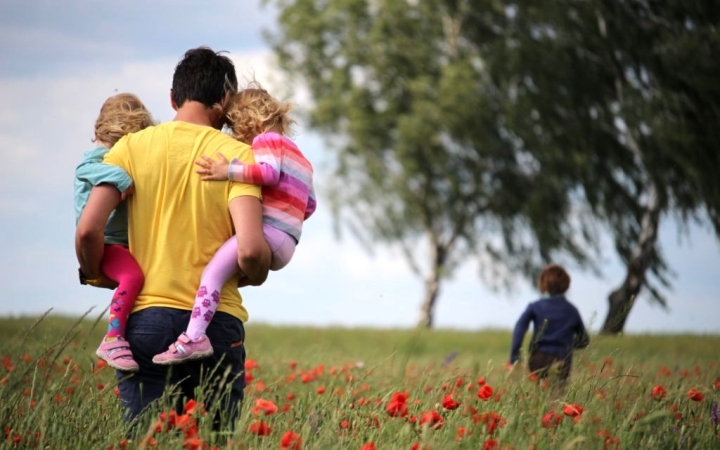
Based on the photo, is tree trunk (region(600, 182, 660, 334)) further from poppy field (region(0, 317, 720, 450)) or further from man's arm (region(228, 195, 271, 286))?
man's arm (region(228, 195, 271, 286))

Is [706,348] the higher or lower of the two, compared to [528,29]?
lower

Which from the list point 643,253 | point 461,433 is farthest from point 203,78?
point 643,253

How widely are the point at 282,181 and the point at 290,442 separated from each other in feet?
3.90

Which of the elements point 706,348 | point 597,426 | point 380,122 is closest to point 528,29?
point 380,122

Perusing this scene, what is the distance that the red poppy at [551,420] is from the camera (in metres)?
3.76

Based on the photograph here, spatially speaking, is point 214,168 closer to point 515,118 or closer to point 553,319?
point 553,319

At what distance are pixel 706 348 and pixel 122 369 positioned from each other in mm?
12905

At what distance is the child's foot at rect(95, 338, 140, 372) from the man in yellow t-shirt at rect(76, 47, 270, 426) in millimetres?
28

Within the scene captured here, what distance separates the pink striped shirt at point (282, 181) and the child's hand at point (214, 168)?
128 millimetres

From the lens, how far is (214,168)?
3.42 metres

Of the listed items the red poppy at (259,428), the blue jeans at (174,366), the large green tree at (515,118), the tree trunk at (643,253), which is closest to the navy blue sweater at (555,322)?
the blue jeans at (174,366)

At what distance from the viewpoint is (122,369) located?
135 inches

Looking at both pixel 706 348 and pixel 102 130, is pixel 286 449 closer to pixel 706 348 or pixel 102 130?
pixel 102 130

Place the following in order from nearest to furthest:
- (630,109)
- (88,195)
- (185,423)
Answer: (185,423) → (88,195) → (630,109)
